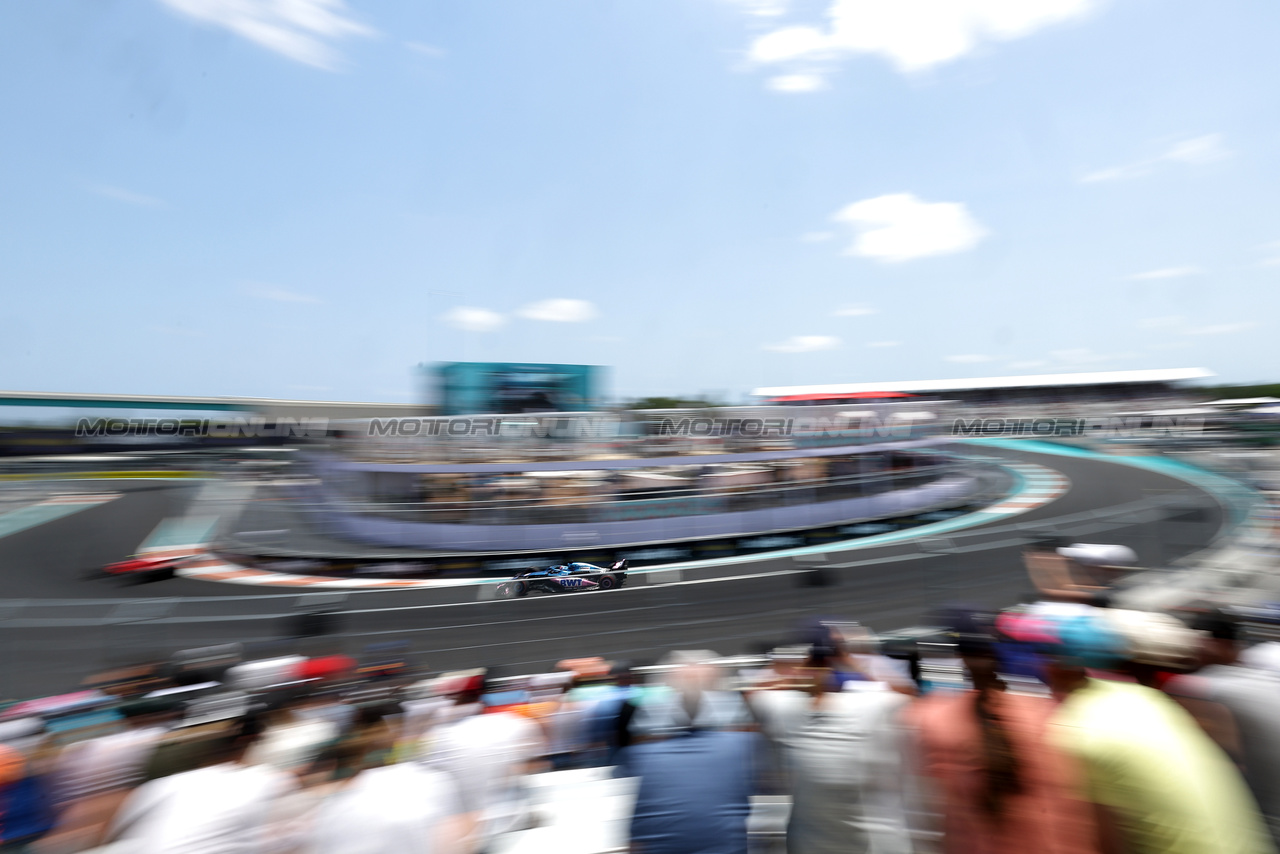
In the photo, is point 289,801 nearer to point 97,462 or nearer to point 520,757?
point 520,757

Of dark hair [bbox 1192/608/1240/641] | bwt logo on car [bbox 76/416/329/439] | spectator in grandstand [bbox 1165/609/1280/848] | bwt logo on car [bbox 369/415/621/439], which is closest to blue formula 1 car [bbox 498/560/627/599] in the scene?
bwt logo on car [bbox 369/415/621/439]

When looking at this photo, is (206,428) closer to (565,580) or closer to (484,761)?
(565,580)

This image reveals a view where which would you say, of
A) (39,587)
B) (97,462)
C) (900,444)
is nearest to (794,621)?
(900,444)

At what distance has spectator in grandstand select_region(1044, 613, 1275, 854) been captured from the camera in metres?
1.41

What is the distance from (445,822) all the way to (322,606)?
7.08m

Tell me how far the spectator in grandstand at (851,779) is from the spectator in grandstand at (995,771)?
0.19 m

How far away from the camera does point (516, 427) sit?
15.0 m

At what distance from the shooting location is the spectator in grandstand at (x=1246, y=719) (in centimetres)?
192

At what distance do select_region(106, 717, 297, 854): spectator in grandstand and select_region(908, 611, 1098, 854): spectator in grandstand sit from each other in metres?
1.77

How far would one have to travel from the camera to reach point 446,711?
9.99 ft

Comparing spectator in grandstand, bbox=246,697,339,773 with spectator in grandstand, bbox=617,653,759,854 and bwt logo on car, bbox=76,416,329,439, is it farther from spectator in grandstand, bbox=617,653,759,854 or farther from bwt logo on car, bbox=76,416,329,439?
bwt logo on car, bbox=76,416,329,439

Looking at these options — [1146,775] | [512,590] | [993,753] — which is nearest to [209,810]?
[993,753]

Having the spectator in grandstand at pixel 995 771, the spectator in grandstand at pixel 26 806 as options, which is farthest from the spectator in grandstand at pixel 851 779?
the spectator in grandstand at pixel 26 806

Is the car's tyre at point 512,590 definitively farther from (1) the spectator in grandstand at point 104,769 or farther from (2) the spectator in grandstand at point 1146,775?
(2) the spectator in grandstand at point 1146,775
